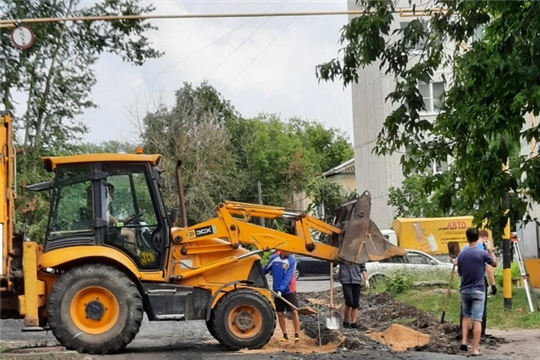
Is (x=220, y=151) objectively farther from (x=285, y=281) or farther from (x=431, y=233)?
(x=285, y=281)

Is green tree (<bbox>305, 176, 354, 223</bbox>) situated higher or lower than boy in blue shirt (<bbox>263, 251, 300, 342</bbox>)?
higher

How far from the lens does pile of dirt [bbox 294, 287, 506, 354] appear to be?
497 inches

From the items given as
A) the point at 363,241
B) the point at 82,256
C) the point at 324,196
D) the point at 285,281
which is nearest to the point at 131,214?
the point at 82,256

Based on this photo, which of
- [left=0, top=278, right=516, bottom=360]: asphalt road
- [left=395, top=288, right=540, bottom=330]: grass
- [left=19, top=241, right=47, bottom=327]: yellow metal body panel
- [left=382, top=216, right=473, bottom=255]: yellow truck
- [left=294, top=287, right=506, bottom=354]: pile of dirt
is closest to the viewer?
[left=0, top=278, right=516, bottom=360]: asphalt road

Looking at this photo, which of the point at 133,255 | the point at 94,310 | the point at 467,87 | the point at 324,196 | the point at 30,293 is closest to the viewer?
the point at 467,87

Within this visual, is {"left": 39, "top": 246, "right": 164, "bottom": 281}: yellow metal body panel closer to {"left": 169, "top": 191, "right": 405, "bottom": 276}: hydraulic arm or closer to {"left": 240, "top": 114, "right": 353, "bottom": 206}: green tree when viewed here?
{"left": 169, "top": 191, "right": 405, "bottom": 276}: hydraulic arm

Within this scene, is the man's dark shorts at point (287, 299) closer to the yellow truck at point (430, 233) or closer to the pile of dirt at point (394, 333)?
the pile of dirt at point (394, 333)

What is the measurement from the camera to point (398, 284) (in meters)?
22.7

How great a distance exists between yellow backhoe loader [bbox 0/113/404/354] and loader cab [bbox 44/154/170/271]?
16 mm

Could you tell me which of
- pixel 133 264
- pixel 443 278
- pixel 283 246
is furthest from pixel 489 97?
pixel 443 278

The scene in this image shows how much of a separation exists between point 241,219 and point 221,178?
33.7m

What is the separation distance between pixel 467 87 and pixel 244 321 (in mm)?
6680

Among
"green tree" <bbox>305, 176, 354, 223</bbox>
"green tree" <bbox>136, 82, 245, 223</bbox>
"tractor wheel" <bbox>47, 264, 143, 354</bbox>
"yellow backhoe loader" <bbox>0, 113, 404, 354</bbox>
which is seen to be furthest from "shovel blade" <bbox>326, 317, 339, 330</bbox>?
"green tree" <bbox>305, 176, 354, 223</bbox>

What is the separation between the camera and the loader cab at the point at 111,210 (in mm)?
12891
